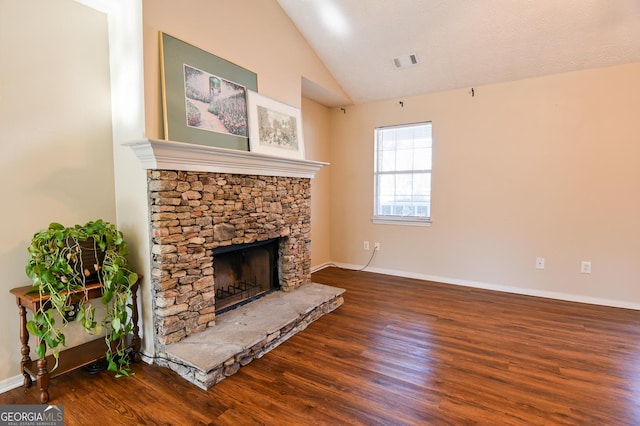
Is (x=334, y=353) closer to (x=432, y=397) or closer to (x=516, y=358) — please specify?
(x=432, y=397)

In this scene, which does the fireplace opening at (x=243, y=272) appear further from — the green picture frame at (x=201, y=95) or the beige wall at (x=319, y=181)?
the beige wall at (x=319, y=181)

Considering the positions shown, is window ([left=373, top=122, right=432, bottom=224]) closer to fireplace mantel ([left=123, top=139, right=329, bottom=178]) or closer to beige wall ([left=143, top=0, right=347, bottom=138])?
beige wall ([left=143, top=0, right=347, bottom=138])


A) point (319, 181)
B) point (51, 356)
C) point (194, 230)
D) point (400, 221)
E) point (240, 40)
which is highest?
point (240, 40)

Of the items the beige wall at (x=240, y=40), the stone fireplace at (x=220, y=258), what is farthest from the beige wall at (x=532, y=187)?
the stone fireplace at (x=220, y=258)

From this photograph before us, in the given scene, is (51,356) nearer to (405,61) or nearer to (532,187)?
(405,61)

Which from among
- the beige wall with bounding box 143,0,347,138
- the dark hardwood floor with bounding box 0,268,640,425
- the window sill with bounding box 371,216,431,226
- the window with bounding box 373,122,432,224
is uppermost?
the beige wall with bounding box 143,0,347,138

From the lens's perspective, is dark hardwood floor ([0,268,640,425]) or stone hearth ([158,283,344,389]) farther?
stone hearth ([158,283,344,389])

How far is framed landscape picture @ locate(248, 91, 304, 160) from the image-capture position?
2771 millimetres

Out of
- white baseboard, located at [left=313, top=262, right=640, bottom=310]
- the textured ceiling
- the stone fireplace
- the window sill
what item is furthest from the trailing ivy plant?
the window sill

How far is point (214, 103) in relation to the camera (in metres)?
2.45

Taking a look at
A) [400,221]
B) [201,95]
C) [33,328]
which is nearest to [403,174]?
[400,221]

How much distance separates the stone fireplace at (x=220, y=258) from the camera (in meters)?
2.06

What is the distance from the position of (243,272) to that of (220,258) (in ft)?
1.16

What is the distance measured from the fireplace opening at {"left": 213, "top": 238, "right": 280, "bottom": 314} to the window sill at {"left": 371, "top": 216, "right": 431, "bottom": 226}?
172 centimetres
